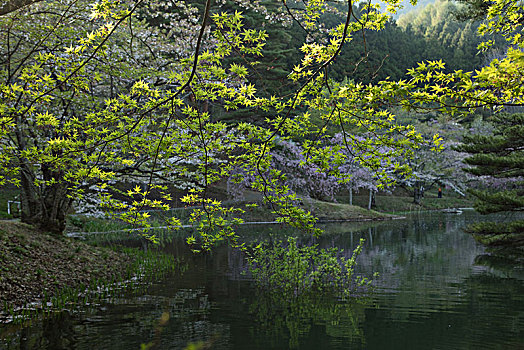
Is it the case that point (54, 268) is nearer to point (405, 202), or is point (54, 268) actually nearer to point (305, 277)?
point (305, 277)

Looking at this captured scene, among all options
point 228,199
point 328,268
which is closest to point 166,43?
point 328,268

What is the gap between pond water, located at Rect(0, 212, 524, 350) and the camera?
6.01m

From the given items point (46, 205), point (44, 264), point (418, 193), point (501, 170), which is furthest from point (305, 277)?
point (418, 193)

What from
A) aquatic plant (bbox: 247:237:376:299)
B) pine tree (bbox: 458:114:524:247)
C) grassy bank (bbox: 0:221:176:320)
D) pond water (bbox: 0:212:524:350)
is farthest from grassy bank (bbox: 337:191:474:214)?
aquatic plant (bbox: 247:237:376:299)

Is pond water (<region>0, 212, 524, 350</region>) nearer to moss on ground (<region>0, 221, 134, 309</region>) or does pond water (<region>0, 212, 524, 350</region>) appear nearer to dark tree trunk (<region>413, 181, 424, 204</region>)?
moss on ground (<region>0, 221, 134, 309</region>)

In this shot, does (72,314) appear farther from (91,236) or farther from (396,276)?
(91,236)

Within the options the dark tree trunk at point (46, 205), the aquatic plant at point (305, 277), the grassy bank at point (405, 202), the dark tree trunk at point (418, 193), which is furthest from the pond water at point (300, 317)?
the dark tree trunk at point (418, 193)

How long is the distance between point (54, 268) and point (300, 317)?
5.83 metres

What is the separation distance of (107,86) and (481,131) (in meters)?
37.5

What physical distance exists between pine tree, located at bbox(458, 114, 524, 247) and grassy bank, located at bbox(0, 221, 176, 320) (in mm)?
11333

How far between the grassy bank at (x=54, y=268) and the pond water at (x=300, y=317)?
0.87 metres

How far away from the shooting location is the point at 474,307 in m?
8.01

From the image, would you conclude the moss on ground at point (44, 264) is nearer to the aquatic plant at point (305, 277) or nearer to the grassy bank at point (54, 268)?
the grassy bank at point (54, 268)

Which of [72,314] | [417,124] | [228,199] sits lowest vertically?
[72,314]
